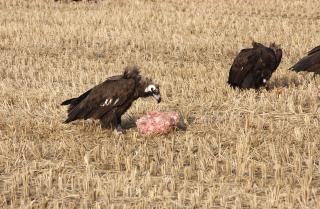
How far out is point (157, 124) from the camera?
26.1 feet

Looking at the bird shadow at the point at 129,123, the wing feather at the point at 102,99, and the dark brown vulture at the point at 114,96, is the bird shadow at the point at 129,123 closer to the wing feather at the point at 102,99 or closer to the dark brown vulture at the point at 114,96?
the dark brown vulture at the point at 114,96

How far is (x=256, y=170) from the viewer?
6.62 m

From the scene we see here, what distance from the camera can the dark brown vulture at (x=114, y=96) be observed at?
25.5 feet

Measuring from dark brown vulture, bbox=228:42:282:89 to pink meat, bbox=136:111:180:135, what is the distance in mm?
2837

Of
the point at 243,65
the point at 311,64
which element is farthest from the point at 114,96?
the point at 311,64

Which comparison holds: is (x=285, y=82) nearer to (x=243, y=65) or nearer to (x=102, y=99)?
(x=243, y=65)

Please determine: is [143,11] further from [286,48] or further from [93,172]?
[93,172]

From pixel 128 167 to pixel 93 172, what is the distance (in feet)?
1.34

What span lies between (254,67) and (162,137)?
3.28 meters

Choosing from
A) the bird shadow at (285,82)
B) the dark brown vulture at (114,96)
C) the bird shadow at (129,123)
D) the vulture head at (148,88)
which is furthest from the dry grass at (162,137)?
the vulture head at (148,88)

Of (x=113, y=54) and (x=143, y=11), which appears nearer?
(x=113, y=54)

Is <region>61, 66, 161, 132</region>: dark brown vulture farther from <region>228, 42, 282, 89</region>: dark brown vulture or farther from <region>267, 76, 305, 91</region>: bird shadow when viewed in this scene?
<region>267, 76, 305, 91</region>: bird shadow

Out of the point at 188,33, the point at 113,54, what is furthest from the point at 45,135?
the point at 188,33

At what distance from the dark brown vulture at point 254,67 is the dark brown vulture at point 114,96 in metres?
3.12
